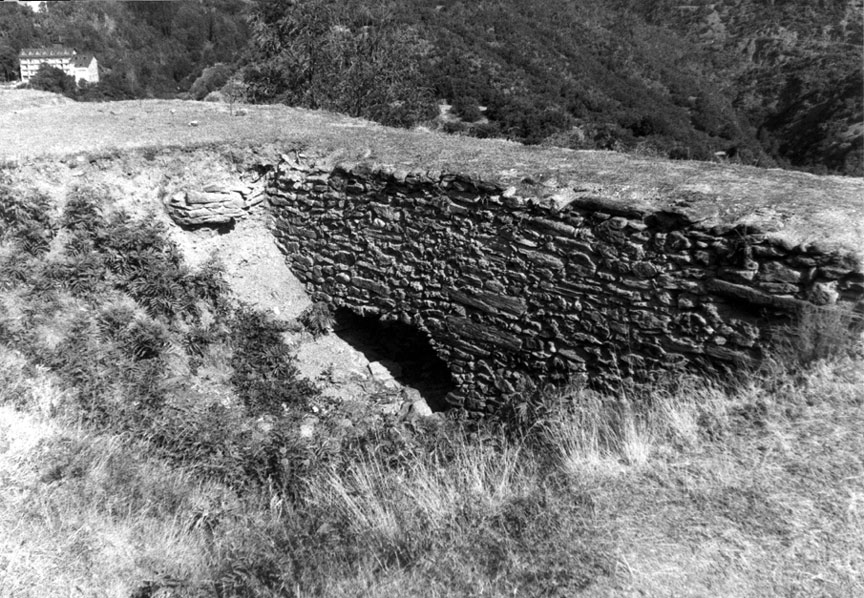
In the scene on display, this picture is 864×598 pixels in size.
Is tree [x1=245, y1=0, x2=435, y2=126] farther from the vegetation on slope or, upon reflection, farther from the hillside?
the vegetation on slope

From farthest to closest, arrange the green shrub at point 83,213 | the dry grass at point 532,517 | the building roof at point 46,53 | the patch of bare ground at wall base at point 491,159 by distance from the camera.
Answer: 1. the building roof at point 46,53
2. the green shrub at point 83,213
3. the patch of bare ground at wall base at point 491,159
4. the dry grass at point 532,517

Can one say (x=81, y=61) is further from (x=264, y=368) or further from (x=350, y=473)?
(x=350, y=473)

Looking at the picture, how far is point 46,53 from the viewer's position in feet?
141

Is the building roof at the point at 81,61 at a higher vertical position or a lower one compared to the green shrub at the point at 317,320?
higher

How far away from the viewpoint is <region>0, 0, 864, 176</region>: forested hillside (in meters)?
17.2

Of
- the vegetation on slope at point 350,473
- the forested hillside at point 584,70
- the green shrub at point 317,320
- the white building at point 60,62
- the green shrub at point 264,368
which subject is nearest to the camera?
the vegetation on slope at point 350,473

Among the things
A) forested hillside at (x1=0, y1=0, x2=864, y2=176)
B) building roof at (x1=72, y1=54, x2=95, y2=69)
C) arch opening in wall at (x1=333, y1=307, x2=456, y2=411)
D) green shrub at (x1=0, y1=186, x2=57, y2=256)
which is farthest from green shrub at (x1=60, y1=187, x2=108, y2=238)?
building roof at (x1=72, y1=54, x2=95, y2=69)

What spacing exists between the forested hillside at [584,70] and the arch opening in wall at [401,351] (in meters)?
8.89

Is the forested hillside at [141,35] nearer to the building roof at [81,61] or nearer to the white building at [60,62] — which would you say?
the white building at [60,62]

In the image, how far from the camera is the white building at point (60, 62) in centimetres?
3941

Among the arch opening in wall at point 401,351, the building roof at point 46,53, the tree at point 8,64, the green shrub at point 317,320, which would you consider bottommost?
the arch opening in wall at point 401,351

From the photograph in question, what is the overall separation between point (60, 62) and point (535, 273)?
48041mm

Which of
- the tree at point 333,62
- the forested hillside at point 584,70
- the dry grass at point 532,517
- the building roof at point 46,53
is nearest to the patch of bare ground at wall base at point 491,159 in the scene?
the dry grass at point 532,517

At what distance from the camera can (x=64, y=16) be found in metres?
61.4
